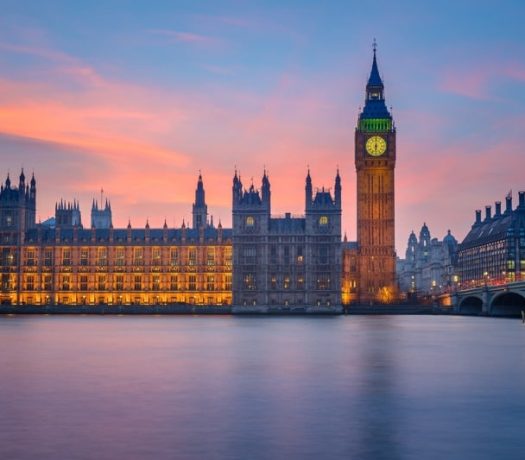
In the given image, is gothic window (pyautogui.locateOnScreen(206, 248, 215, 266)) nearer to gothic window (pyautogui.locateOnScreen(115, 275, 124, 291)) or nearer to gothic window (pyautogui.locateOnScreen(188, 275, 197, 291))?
gothic window (pyautogui.locateOnScreen(188, 275, 197, 291))

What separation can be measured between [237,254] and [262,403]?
13712cm

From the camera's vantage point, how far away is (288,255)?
171750 millimetres

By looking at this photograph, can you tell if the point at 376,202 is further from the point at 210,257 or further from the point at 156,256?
the point at 156,256

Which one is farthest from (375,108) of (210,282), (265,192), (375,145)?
(210,282)

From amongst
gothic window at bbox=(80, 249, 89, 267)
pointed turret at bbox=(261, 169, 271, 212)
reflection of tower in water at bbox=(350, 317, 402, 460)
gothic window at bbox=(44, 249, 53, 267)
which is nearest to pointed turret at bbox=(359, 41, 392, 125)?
pointed turret at bbox=(261, 169, 271, 212)

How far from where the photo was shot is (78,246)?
18275 cm

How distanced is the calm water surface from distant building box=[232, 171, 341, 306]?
346 ft

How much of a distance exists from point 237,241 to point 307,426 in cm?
14269

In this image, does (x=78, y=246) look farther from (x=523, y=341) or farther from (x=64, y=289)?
(x=523, y=341)

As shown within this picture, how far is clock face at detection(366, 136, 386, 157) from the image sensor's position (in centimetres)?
18338

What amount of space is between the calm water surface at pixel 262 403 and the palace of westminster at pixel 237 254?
348ft

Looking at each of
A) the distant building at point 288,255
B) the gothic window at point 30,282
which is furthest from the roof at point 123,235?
the distant building at point 288,255

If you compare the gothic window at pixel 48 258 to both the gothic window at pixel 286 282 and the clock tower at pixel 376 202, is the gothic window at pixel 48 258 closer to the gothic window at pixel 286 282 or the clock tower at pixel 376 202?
the gothic window at pixel 286 282

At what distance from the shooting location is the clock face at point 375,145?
183375 mm
